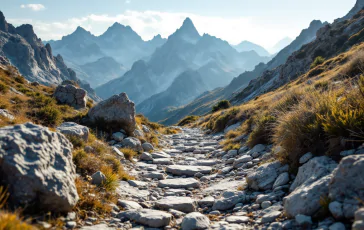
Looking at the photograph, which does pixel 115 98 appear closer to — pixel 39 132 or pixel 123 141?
pixel 123 141

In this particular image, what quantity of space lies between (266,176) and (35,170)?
206 inches

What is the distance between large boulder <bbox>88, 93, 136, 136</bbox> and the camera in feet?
47.6

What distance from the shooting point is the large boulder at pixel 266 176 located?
690 cm

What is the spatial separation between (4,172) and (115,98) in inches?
430

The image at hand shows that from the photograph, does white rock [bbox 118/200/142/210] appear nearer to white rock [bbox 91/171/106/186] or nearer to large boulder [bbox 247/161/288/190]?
white rock [bbox 91/171/106/186]

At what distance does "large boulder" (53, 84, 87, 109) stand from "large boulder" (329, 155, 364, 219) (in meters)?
16.3

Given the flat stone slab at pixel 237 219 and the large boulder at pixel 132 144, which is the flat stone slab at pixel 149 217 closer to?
the flat stone slab at pixel 237 219

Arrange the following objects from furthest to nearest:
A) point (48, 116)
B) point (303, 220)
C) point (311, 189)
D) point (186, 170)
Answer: point (48, 116) → point (186, 170) → point (311, 189) → point (303, 220)

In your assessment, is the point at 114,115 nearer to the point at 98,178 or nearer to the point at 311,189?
the point at 98,178

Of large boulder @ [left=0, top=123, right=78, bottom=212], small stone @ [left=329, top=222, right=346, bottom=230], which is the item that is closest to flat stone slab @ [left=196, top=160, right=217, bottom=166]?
large boulder @ [left=0, top=123, right=78, bottom=212]

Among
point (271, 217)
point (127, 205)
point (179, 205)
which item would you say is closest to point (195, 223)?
point (179, 205)

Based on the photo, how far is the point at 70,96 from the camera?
18.2m

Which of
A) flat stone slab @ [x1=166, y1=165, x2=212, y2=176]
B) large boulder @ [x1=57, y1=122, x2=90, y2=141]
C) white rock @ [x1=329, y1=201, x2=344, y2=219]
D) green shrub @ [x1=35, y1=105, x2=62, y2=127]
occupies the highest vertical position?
green shrub @ [x1=35, y1=105, x2=62, y2=127]

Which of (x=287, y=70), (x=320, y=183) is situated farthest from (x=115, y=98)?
(x=287, y=70)
